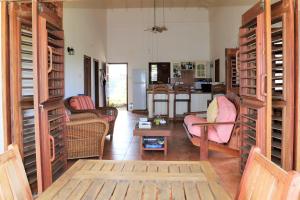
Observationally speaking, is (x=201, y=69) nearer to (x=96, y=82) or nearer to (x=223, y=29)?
(x=223, y=29)

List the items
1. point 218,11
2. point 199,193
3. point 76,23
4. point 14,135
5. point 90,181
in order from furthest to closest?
point 218,11 → point 76,23 → point 14,135 → point 90,181 → point 199,193

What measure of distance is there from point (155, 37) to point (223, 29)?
368 cm

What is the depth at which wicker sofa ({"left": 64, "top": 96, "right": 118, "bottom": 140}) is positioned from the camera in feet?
20.4

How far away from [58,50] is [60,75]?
0.27 meters

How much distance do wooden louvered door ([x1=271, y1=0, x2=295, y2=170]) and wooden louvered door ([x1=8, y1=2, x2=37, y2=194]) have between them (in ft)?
7.86

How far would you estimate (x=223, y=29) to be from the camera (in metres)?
9.86

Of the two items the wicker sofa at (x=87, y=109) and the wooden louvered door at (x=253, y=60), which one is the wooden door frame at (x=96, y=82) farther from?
the wooden louvered door at (x=253, y=60)

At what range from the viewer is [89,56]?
948cm

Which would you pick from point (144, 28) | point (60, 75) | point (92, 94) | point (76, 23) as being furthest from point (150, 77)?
point (60, 75)

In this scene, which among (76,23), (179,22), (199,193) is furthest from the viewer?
(179,22)

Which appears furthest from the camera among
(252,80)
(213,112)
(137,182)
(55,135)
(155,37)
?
(155,37)

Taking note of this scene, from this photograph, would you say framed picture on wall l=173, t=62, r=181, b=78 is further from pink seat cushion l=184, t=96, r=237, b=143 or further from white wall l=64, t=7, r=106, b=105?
pink seat cushion l=184, t=96, r=237, b=143

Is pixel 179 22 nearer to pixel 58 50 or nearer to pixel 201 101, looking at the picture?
pixel 201 101

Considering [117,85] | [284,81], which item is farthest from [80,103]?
[117,85]
